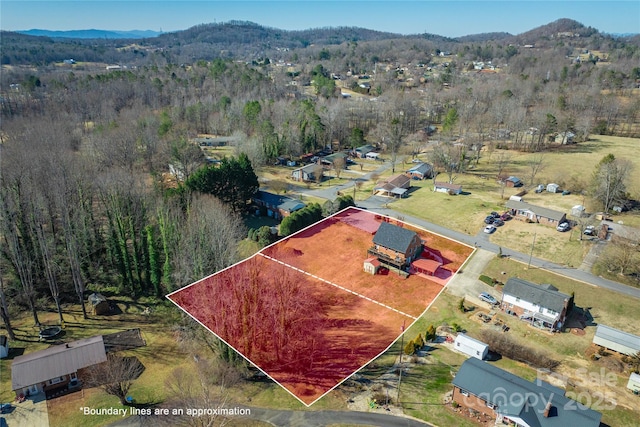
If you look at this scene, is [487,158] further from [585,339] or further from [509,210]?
[585,339]

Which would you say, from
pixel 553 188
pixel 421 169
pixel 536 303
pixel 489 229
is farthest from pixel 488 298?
pixel 421 169

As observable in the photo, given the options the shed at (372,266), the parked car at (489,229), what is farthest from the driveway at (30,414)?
the parked car at (489,229)

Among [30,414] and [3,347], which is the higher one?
[3,347]

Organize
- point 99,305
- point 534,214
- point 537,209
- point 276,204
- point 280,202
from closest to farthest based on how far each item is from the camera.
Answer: point 99,305
point 534,214
point 537,209
point 276,204
point 280,202

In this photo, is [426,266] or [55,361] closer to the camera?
[55,361]

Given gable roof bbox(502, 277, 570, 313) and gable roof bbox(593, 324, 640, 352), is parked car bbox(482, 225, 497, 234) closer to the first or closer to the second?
gable roof bbox(502, 277, 570, 313)

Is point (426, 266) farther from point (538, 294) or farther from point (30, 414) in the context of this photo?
point (30, 414)

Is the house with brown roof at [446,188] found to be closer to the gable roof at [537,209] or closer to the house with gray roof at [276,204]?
the gable roof at [537,209]
